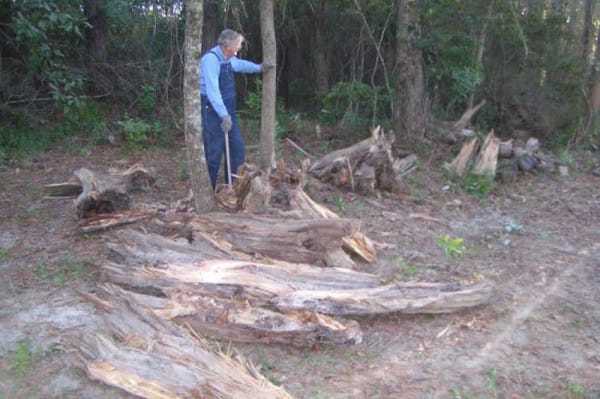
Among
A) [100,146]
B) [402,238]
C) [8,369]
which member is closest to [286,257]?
[402,238]

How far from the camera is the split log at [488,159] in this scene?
891 cm

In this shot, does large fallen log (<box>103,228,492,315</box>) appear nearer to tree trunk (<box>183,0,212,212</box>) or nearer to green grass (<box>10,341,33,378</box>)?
green grass (<box>10,341,33,378</box>)

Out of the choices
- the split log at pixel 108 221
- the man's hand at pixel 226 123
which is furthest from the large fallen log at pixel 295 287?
the man's hand at pixel 226 123

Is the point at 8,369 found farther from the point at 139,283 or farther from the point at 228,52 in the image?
the point at 228,52

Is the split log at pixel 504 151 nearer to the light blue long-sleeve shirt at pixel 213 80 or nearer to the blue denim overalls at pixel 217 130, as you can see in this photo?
the blue denim overalls at pixel 217 130

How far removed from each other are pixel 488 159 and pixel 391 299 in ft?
16.8

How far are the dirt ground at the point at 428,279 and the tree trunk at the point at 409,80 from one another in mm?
1785

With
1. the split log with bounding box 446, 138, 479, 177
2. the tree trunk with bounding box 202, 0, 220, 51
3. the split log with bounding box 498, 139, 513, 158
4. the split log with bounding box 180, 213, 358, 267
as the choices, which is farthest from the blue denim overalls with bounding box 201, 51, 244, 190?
the tree trunk with bounding box 202, 0, 220, 51

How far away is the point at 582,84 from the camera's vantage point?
478 inches

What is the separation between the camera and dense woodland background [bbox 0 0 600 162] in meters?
9.98

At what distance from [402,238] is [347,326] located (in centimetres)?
229

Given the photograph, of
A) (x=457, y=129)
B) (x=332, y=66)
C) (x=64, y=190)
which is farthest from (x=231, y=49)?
(x=332, y=66)

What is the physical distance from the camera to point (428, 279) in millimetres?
5254

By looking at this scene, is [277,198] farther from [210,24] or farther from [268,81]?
[210,24]
